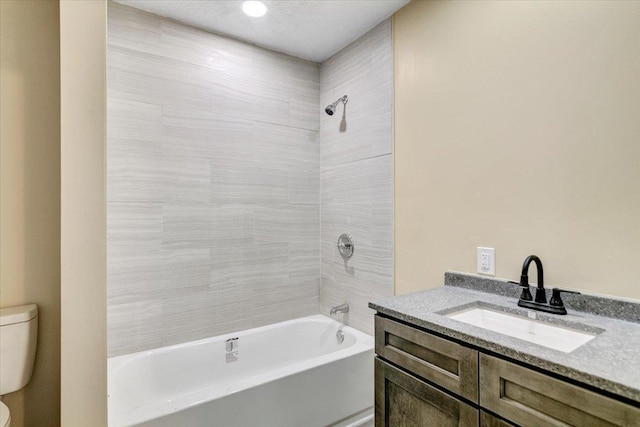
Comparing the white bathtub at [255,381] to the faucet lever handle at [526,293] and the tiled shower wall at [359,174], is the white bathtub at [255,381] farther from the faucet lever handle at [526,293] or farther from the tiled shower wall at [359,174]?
the faucet lever handle at [526,293]

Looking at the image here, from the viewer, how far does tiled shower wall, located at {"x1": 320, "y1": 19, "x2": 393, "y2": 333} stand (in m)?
2.20

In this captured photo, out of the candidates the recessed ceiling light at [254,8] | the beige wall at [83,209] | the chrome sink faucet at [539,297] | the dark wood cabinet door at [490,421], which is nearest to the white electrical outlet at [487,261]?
the chrome sink faucet at [539,297]

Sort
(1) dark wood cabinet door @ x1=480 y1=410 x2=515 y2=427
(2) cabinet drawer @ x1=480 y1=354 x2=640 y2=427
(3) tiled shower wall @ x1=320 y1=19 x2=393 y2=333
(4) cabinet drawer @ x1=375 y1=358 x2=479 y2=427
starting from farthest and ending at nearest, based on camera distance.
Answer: (3) tiled shower wall @ x1=320 y1=19 x2=393 y2=333 → (4) cabinet drawer @ x1=375 y1=358 x2=479 y2=427 → (1) dark wood cabinet door @ x1=480 y1=410 x2=515 y2=427 → (2) cabinet drawer @ x1=480 y1=354 x2=640 y2=427

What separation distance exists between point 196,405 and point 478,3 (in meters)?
2.35

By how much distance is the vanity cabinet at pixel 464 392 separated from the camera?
0.81 meters

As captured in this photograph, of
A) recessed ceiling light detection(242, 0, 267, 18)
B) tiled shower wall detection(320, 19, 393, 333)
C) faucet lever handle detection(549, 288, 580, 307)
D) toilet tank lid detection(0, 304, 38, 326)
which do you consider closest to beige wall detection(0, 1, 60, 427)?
toilet tank lid detection(0, 304, 38, 326)

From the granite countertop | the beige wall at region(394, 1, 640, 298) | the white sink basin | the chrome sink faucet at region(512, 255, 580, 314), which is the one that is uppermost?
the beige wall at region(394, 1, 640, 298)

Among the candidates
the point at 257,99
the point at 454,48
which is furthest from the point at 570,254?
the point at 257,99

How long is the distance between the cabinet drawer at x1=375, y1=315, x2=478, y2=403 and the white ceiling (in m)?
1.84

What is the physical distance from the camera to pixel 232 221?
2408 mm

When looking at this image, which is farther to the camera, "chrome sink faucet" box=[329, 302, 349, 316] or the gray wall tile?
"chrome sink faucet" box=[329, 302, 349, 316]

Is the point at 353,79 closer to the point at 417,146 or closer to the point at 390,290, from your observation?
the point at 417,146

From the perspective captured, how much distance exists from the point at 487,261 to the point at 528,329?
40 centimetres

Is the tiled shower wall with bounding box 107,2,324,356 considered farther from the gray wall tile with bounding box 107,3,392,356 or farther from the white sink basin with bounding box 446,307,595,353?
the white sink basin with bounding box 446,307,595,353
